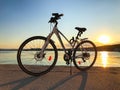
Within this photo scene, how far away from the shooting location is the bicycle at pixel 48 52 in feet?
20.9

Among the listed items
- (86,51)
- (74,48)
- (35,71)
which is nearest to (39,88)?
(35,71)

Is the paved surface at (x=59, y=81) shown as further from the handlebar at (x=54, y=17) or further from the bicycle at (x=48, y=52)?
the handlebar at (x=54, y=17)

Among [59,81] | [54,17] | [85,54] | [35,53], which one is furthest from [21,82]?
[85,54]

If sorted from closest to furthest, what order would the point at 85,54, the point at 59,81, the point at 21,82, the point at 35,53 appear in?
the point at 21,82 → the point at 59,81 → the point at 35,53 → the point at 85,54

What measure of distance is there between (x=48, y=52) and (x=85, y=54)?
1417mm

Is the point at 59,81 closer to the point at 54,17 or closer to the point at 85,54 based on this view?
the point at 54,17

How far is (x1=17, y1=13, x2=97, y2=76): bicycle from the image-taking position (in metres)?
6.36

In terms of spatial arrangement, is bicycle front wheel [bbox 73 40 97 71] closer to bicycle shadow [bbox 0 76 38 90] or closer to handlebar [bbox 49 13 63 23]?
handlebar [bbox 49 13 63 23]

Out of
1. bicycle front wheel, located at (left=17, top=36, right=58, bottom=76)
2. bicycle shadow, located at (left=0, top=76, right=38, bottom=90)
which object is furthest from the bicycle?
bicycle shadow, located at (left=0, top=76, right=38, bottom=90)

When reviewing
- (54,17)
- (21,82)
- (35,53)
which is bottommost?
(21,82)

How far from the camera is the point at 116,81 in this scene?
5.64m

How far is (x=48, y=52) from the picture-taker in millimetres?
6707

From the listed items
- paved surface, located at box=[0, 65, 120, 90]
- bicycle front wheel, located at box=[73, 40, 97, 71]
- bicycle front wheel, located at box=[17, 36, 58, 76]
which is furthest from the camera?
bicycle front wheel, located at box=[73, 40, 97, 71]

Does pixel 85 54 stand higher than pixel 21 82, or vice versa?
pixel 85 54
